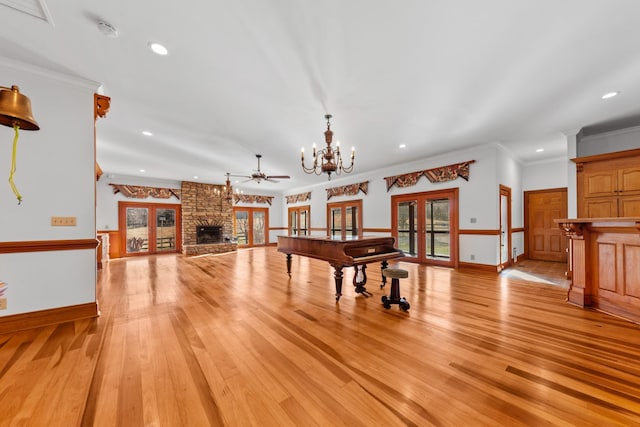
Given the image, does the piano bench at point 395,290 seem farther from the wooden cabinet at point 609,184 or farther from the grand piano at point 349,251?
the wooden cabinet at point 609,184

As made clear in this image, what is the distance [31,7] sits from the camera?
1861 millimetres

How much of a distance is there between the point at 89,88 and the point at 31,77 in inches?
18.4

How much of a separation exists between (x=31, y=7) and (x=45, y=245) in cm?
229

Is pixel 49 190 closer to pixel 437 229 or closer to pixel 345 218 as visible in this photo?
pixel 437 229

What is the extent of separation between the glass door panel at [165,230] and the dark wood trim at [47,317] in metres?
6.61

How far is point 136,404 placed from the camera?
56.2 inches

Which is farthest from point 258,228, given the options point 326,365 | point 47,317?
point 326,365

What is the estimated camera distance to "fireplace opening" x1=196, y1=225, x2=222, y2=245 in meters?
8.95

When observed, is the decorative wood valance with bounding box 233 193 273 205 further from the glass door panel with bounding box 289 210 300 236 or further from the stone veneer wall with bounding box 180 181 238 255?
the glass door panel with bounding box 289 210 300 236

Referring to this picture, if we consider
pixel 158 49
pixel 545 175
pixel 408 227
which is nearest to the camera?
pixel 158 49

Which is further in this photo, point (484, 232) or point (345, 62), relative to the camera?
point (484, 232)

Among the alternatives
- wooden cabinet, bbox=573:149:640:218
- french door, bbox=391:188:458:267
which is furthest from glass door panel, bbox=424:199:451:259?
wooden cabinet, bbox=573:149:640:218

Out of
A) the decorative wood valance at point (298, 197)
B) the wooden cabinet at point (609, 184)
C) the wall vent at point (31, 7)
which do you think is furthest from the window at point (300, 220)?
the wall vent at point (31, 7)

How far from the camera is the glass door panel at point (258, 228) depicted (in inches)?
428
